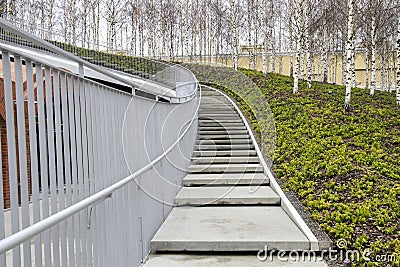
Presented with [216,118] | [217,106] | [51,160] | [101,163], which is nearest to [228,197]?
[101,163]

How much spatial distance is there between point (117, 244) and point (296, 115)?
8448 millimetres

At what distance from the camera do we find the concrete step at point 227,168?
8.28 m

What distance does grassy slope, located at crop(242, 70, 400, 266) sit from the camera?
4989 millimetres

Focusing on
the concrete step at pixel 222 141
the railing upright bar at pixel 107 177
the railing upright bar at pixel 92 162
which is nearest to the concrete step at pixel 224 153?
the concrete step at pixel 222 141

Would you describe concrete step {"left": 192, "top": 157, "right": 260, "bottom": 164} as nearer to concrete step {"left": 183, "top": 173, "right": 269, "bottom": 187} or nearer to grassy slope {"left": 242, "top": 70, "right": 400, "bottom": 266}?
grassy slope {"left": 242, "top": 70, "right": 400, "bottom": 266}

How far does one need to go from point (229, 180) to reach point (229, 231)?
239 centimetres

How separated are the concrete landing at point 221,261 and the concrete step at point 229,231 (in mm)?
101

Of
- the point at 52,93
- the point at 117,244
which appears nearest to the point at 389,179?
the point at 117,244

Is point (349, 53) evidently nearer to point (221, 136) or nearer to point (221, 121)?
point (221, 121)

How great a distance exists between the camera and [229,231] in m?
5.22

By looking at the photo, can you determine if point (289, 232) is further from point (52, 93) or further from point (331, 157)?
point (52, 93)

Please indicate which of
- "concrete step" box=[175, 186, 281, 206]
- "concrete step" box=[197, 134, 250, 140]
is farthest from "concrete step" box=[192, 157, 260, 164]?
"concrete step" box=[175, 186, 281, 206]

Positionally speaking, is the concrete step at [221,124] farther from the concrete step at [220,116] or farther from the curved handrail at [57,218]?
the curved handrail at [57,218]

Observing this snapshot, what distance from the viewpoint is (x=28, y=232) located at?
196cm
